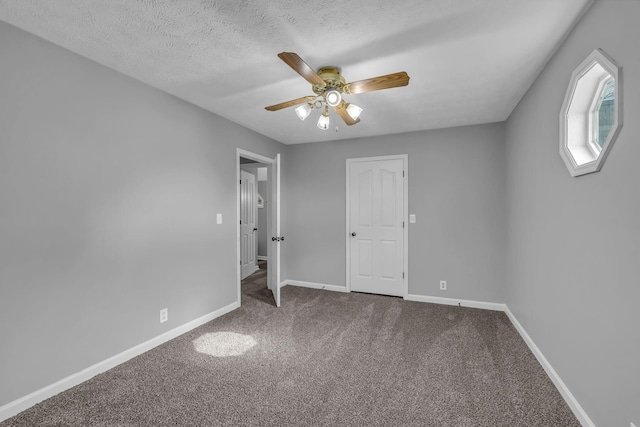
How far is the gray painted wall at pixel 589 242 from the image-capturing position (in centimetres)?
125

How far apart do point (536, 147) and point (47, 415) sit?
4064mm

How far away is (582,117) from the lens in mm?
1798

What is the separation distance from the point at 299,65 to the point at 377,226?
2962 millimetres

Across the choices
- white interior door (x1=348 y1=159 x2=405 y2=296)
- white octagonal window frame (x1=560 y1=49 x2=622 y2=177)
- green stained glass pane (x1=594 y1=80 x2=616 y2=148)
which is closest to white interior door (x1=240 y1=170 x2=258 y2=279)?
white interior door (x1=348 y1=159 x2=405 y2=296)

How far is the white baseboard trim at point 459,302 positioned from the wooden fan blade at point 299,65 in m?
3.21

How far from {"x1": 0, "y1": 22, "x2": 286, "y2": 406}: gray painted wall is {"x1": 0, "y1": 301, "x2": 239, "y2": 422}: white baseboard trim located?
1.6 inches

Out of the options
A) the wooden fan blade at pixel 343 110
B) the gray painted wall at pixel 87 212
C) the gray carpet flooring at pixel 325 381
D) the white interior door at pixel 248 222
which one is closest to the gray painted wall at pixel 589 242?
the gray carpet flooring at pixel 325 381

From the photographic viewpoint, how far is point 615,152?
1361 millimetres

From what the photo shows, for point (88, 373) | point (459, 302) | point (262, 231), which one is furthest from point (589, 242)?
point (262, 231)

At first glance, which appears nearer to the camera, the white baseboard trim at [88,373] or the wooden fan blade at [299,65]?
the wooden fan blade at [299,65]

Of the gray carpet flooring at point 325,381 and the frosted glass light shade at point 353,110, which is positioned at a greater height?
the frosted glass light shade at point 353,110

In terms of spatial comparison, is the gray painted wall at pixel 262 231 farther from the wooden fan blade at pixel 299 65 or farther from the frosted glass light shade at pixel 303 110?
the wooden fan blade at pixel 299 65

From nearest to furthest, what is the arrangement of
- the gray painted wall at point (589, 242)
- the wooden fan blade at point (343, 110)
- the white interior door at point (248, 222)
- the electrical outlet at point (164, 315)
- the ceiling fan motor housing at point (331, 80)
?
1. the gray painted wall at point (589, 242)
2. the ceiling fan motor housing at point (331, 80)
3. the wooden fan blade at point (343, 110)
4. the electrical outlet at point (164, 315)
5. the white interior door at point (248, 222)

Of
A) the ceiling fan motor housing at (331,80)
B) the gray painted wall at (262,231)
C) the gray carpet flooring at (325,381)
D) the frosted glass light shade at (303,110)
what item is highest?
the ceiling fan motor housing at (331,80)
